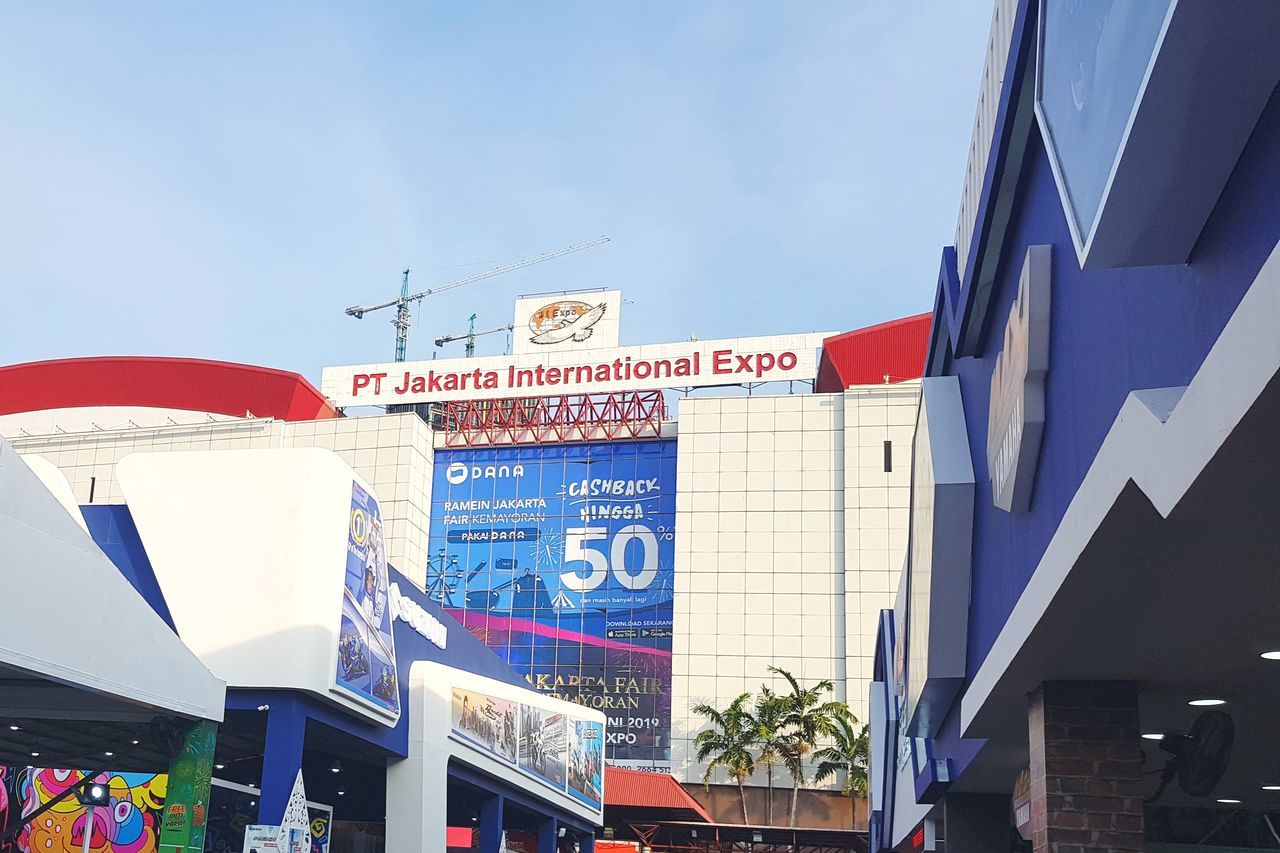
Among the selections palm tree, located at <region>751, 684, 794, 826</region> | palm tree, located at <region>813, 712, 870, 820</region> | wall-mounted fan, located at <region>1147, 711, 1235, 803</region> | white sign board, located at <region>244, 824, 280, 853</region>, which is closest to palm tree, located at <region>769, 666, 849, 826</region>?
palm tree, located at <region>751, 684, 794, 826</region>

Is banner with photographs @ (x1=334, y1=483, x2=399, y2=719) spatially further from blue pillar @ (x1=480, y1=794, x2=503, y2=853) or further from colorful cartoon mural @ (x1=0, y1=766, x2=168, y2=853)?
blue pillar @ (x1=480, y1=794, x2=503, y2=853)

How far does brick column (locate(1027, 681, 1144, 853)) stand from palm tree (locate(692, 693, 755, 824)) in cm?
5319

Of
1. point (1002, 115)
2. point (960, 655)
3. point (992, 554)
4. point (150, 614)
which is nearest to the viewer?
point (1002, 115)

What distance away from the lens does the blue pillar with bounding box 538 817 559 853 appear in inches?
1528

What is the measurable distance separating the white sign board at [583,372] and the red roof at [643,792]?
74.5 ft

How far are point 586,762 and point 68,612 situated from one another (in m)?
28.4

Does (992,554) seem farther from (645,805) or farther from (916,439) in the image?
(645,805)

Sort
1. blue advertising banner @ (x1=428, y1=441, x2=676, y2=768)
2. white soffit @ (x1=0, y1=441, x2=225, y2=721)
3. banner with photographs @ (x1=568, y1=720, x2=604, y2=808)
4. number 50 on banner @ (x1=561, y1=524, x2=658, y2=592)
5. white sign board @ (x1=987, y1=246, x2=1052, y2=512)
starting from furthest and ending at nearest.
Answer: number 50 on banner @ (x1=561, y1=524, x2=658, y2=592) → blue advertising banner @ (x1=428, y1=441, x2=676, y2=768) → banner with photographs @ (x1=568, y1=720, x2=604, y2=808) → white soffit @ (x1=0, y1=441, x2=225, y2=721) → white sign board @ (x1=987, y1=246, x2=1052, y2=512)

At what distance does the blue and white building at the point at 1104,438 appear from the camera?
383cm

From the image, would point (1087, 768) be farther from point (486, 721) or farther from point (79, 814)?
point (79, 814)

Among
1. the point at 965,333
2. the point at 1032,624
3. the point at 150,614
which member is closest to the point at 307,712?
the point at 150,614

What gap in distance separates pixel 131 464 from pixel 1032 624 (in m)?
18.8

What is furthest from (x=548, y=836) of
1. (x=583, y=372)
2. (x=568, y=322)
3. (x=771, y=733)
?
(x=568, y=322)

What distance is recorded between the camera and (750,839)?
54062mm
